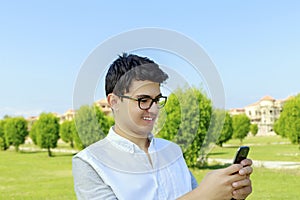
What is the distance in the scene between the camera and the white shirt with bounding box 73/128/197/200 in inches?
49.1

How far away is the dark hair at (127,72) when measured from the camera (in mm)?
1249

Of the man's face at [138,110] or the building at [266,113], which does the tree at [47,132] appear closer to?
the man's face at [138,110]

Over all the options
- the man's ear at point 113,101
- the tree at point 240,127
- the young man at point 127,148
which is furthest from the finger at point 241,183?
the tree at point 240,127

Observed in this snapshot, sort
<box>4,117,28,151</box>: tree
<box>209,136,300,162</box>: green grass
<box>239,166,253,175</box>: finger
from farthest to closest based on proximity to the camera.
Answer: <box>4,117,28,151</box>: tree
<box>209,136,300,162</box>: green grass
<box>239,166,253,175</box>: finger

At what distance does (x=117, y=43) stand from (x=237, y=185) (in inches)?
19.4

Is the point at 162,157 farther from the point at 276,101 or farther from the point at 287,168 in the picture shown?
the point at 276,101

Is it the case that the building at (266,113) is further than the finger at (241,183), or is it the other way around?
the building at (266,113)

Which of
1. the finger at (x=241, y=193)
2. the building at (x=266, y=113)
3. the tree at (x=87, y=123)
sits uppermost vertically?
the tree at (x=87, y=123)

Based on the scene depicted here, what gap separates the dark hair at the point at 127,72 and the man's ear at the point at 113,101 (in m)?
Result: 0.02

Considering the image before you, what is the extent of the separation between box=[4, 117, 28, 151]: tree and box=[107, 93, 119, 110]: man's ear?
41.4m

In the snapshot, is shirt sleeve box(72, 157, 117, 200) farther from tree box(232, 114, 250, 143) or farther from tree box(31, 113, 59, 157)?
tree box(232, 114, 250, 143)

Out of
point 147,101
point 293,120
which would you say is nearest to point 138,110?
point 147,101

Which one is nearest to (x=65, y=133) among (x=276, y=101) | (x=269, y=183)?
(x=269, y=183)

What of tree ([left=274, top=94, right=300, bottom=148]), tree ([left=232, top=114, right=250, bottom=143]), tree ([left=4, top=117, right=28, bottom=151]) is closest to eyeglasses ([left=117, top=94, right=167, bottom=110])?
tree ([left=274, top=94, right=300, bottom=148])
